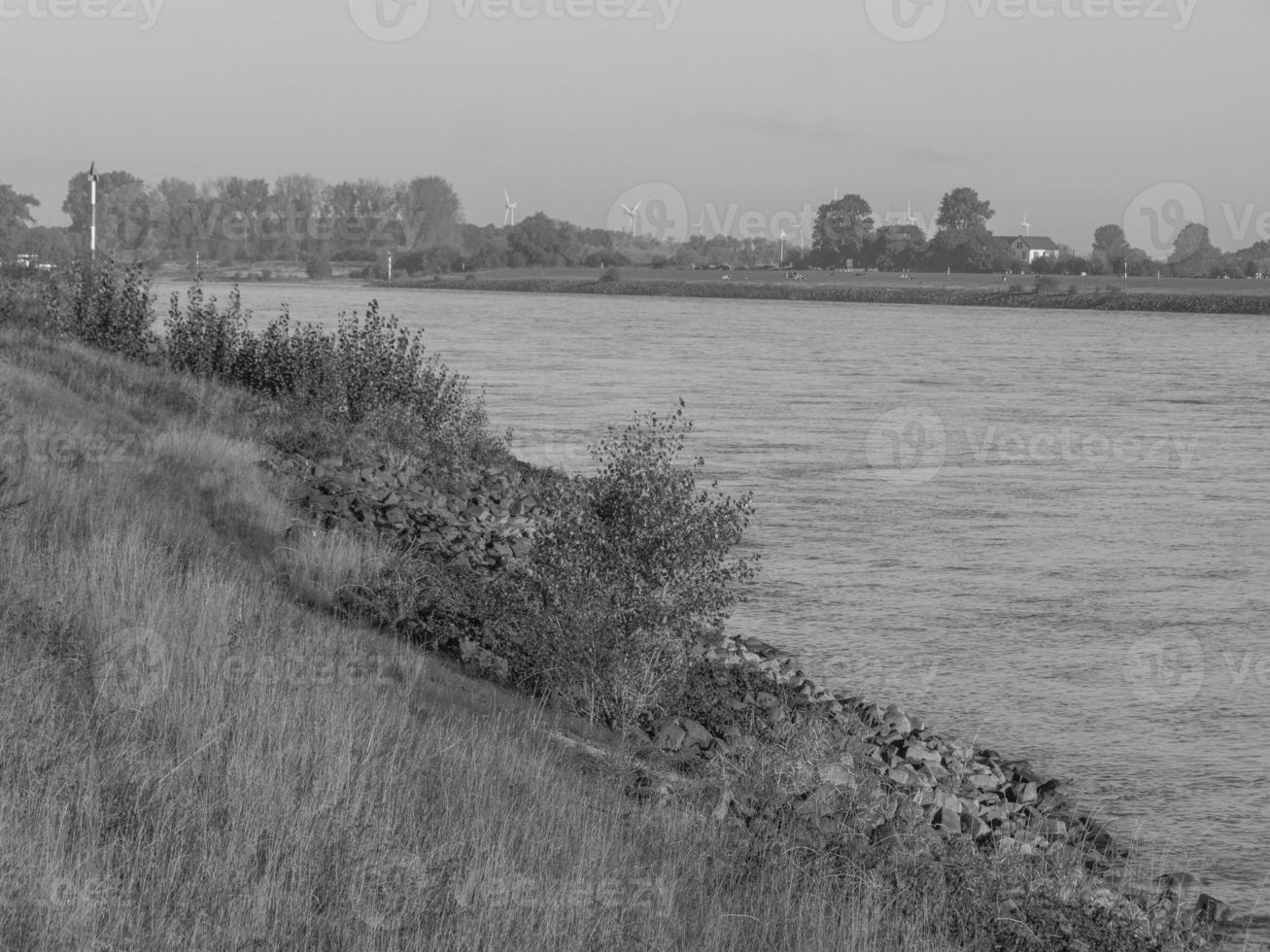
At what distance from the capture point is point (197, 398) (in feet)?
81.9

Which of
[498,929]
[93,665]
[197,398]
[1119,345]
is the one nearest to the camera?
[498,929]

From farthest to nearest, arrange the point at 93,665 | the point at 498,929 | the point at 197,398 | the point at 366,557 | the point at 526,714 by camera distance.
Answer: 1. the point at 197,398
2. the point at 366,557
3. the point at 526,714
4. the point at 93,665
5. the point at 498,929

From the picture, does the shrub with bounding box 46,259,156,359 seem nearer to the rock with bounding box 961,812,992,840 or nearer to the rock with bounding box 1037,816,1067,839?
the rock with bounding box 961,812,992,840

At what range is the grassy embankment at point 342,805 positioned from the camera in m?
5.72

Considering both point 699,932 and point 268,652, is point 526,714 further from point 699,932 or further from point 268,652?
point 699,932

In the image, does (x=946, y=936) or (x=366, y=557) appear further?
(x=366, y=557)

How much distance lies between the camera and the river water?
45.2 feet

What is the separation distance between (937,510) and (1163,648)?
956 centimetres

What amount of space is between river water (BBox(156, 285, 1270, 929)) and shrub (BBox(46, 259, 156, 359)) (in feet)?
28.1

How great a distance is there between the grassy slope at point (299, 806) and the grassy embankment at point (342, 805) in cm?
2

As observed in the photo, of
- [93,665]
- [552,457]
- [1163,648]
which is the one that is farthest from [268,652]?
[552,457]

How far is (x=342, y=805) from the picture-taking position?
6.80 m

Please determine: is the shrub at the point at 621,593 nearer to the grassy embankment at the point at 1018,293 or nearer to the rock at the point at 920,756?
the rock at the point at 920,756

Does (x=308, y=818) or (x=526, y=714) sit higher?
(x=308, y=818)
